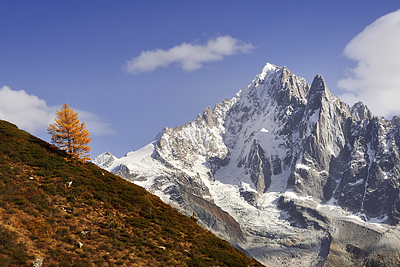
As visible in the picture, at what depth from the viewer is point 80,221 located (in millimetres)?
39969

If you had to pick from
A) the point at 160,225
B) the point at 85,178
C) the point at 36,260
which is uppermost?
the point at 85,178

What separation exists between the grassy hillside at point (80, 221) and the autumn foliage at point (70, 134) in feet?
5.52

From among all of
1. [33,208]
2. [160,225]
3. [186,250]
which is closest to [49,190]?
[33,208]

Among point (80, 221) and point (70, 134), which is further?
point (70, 134)

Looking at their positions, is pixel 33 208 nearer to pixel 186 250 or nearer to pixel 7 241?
pixel 7 241

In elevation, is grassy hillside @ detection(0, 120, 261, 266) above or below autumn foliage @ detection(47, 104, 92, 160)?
below

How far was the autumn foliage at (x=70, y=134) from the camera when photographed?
54281mm

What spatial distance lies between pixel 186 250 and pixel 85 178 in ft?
60.6

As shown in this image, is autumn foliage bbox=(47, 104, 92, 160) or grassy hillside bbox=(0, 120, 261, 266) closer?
grassy hillside bbox=(0, 120, 261, 266)

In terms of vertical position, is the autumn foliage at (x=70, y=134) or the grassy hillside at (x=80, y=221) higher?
the autumn foliage at (x=70, y=134)

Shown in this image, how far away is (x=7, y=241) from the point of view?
32.7 metres

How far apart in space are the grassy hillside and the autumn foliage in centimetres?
168

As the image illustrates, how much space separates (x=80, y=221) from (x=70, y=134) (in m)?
18.9

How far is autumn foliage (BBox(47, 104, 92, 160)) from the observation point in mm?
54281
